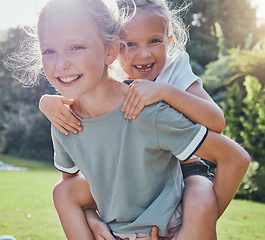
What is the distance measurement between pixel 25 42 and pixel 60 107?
0.49 metres

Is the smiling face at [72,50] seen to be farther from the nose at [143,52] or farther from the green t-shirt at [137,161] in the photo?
the nose at [143,52]

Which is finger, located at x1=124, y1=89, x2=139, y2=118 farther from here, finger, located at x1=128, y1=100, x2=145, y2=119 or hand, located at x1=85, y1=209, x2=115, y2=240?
hand, located at x1=85, y1=209, x2=115, y2=240

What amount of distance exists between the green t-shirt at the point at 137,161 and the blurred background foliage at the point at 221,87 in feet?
12.9

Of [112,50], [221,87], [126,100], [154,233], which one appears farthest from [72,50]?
[221,87]

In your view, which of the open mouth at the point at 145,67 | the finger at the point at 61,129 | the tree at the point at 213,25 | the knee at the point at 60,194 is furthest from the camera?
the tree at the point at 213,25

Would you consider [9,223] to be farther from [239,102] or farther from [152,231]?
[239,102]

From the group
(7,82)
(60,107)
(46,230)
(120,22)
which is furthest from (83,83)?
(7,82)

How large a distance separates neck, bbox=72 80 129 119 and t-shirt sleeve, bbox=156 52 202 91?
1.35 feet

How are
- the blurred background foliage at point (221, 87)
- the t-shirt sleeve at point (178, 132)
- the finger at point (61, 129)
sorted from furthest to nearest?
1. the blurred background foliage at point (221, 87)
2. the finger at point (61, 129)
3. the t-shirt sleeve at point (178, 132)

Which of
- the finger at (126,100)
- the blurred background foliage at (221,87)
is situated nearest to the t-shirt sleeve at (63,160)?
the finger at (126,100)

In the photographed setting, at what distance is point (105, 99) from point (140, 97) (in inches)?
9.0

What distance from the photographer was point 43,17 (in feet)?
6.49

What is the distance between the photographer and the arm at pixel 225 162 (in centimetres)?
195

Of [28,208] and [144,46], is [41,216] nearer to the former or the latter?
[28,208]
